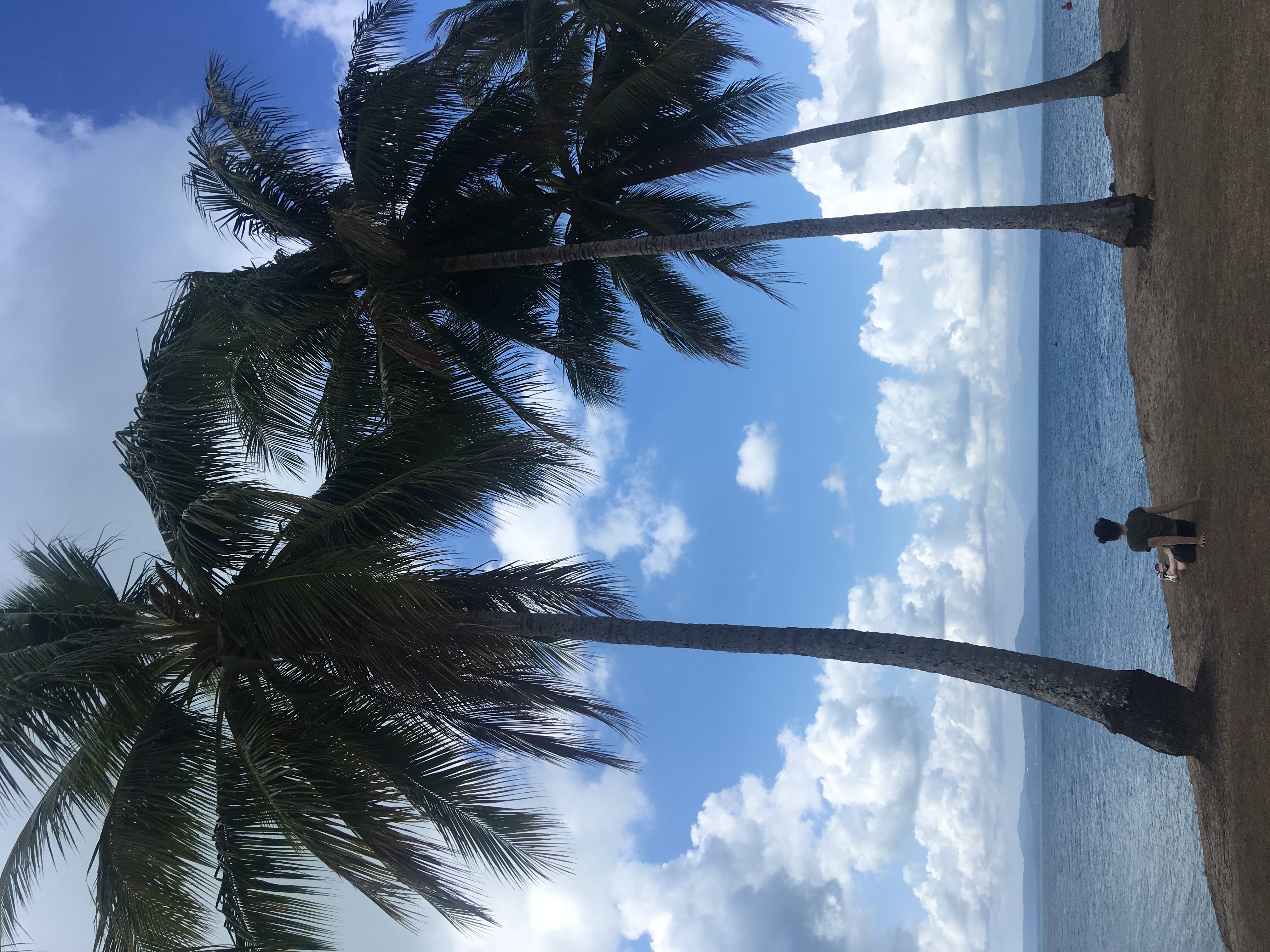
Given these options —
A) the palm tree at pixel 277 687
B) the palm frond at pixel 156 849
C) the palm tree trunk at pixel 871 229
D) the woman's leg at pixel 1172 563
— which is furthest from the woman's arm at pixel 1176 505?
the palm frond at pixel 156 849

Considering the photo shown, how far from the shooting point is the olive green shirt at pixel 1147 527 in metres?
7.23

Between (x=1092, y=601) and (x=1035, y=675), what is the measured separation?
20.8 meters

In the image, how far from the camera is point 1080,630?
2477 centimetres

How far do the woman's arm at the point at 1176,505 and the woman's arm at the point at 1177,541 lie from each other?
229 mm

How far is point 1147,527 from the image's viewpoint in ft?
23.7

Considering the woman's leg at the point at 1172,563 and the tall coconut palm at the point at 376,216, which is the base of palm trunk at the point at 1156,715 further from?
the tall coconut palm at the point at 376,216

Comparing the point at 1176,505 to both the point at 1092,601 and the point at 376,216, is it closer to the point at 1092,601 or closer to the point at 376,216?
the point at 376,216

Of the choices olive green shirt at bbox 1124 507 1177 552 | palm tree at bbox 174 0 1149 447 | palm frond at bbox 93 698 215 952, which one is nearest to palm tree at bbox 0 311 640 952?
palm frond at bbox 93 698 215 952

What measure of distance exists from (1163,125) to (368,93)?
30.9 ft

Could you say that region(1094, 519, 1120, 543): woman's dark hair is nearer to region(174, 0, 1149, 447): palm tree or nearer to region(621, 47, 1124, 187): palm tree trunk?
region(174, 0, 1149, 447): palm tree

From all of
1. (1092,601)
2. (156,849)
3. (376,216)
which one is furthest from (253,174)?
(1092,601)

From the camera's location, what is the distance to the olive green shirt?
7.23m

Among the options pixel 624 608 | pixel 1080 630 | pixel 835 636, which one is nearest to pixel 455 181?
pixel 624 608

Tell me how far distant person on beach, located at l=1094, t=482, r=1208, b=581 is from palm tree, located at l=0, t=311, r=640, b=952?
5.22 metres
